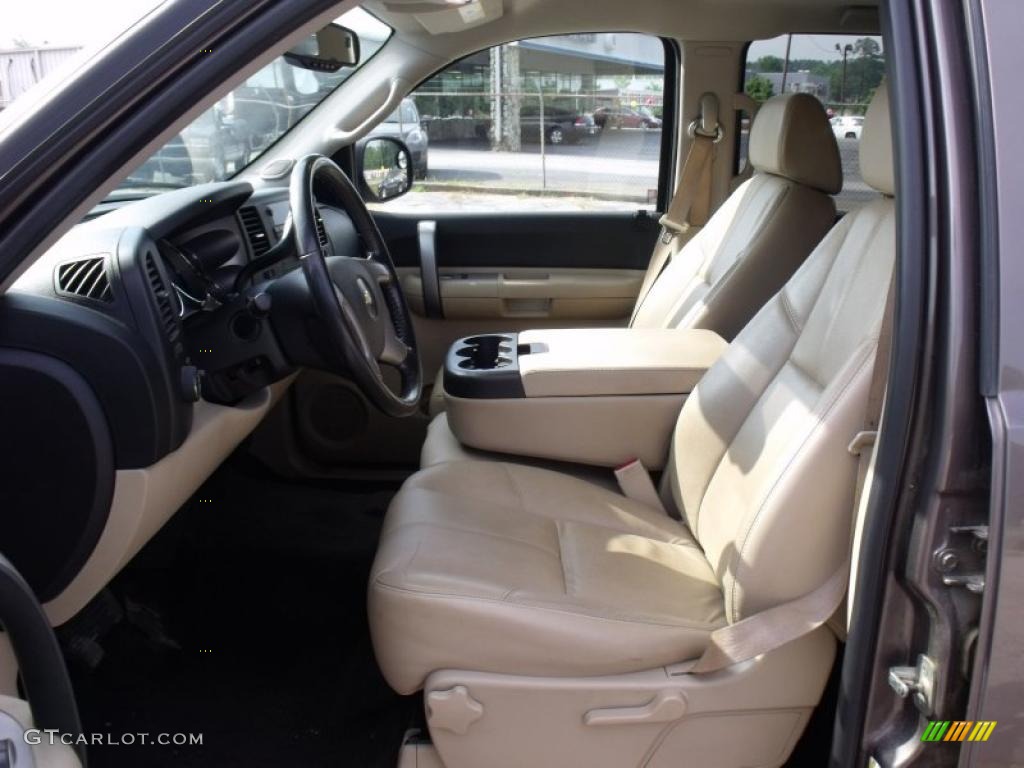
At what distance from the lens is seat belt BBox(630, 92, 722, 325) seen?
282 cm

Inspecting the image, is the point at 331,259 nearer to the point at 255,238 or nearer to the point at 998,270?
the point at 255,238

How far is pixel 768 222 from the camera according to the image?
2.27m

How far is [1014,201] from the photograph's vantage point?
2.87 ft

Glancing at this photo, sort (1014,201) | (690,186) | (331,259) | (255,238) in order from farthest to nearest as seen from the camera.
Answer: (690,186)
(255,238)
(331,259)
(1014,201)

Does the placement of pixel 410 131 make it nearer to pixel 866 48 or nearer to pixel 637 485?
pixel 866 48

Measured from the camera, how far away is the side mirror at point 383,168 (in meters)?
2.85

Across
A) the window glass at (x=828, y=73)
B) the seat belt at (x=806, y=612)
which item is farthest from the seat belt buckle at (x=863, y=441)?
the window glass at (x=828, y=73)

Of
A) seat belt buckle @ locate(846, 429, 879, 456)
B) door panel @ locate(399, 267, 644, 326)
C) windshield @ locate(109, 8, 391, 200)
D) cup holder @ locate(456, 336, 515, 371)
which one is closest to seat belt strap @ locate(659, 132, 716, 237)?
door panel @ locate(399, 267, 644, 326)

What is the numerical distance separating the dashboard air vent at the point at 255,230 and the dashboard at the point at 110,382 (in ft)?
1.03

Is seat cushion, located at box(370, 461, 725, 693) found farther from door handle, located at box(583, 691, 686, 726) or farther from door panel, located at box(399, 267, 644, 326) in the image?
door panel, located at box(399, 267, 644, 326)

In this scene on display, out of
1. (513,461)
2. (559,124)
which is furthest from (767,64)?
(513,461)

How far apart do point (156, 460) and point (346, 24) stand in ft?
4.32

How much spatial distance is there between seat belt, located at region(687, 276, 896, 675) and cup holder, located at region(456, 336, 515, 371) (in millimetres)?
934

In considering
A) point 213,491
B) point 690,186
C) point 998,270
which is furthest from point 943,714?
point 690,186
